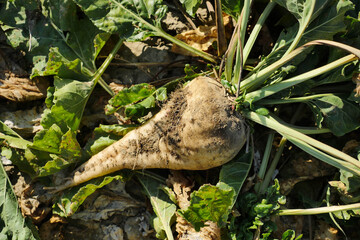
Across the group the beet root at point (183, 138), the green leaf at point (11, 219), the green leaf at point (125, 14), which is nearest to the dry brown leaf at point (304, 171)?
the beet root at point (183, 138)

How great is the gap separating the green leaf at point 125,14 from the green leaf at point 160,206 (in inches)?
54.1

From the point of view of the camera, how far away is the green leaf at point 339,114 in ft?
9.85

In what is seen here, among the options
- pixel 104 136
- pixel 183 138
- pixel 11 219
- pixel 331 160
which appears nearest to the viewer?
pixel 331 160

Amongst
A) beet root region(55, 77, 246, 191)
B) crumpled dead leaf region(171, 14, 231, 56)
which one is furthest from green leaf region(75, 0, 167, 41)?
beet root region(55, 77, 246, 191)

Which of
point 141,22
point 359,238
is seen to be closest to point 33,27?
point 141,22

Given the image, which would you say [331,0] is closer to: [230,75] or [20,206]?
[230,75]

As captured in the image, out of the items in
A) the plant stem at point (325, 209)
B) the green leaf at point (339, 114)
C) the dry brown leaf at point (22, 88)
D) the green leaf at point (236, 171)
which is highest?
the green leaf at point (339, 114)

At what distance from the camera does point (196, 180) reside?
336 cm

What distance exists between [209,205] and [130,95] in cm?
119

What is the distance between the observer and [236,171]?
311 cm

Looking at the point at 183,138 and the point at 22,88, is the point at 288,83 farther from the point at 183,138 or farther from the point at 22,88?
the point at 22,88

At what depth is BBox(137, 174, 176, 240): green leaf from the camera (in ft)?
10.5

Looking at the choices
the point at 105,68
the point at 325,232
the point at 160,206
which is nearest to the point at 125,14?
the point at 105,68

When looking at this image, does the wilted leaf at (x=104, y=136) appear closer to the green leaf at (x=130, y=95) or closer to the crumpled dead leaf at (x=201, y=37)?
the green leaf at (x=130, y=95)
